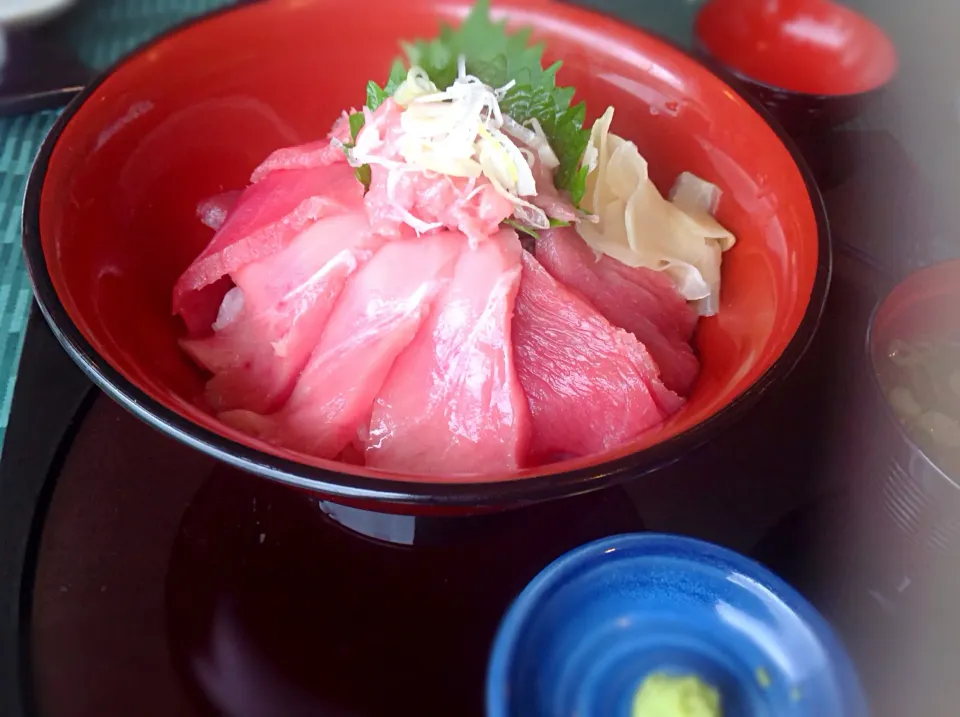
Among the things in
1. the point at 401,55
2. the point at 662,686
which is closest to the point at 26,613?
the point at 662,686

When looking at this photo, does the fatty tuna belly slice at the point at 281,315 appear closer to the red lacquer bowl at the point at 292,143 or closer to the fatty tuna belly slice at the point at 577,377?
the red lacquer bowl at the point at 292,143

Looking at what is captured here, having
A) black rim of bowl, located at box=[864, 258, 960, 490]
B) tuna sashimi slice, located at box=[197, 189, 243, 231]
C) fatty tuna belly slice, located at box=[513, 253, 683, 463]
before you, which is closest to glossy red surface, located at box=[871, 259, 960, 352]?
black rim of bowl, located at box=[864, 258, 960, 490]

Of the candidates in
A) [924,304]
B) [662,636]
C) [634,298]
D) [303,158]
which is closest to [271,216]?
[303,158]

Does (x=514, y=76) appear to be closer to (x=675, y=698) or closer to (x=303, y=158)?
(x=303, y=158)

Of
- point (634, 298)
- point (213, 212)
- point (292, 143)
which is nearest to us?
point (634, 298)

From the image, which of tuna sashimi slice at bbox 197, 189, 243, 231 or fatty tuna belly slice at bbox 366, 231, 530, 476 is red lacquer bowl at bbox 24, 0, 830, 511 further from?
fatty tuna belly slice at bbox 366, 231, 530, 476

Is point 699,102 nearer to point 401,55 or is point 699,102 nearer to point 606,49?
point 606,49
